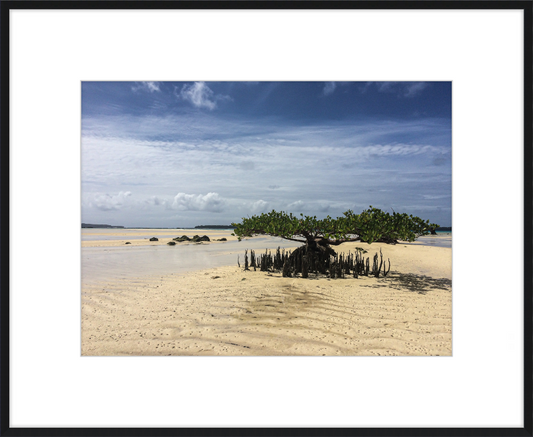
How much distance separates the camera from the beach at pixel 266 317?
3246 mm

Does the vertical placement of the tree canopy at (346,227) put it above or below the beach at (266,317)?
above

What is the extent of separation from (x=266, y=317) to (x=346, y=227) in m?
3.70

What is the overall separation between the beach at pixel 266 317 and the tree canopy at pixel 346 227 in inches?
51.3

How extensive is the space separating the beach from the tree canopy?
4.28 ft

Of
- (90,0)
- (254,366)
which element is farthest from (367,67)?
(254,366)

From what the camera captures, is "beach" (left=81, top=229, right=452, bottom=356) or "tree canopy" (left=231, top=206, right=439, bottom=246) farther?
"tree canopy" (left=231, top=206, right=439, bottom=246)

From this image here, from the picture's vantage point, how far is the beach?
3.25m

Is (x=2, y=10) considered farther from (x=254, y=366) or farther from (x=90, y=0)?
(x=254, y=366)

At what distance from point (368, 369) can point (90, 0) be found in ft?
19.4

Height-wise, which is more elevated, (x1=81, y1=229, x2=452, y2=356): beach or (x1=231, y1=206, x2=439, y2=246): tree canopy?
(x1=231, y1=206, x2=439, y2=246): tree canopy

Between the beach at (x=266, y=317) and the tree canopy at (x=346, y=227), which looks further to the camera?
the tree canopy at (x=346, y=227)

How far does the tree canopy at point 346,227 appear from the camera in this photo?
6.41 meters

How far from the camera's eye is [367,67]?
11.8ft

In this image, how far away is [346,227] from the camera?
6719mm
